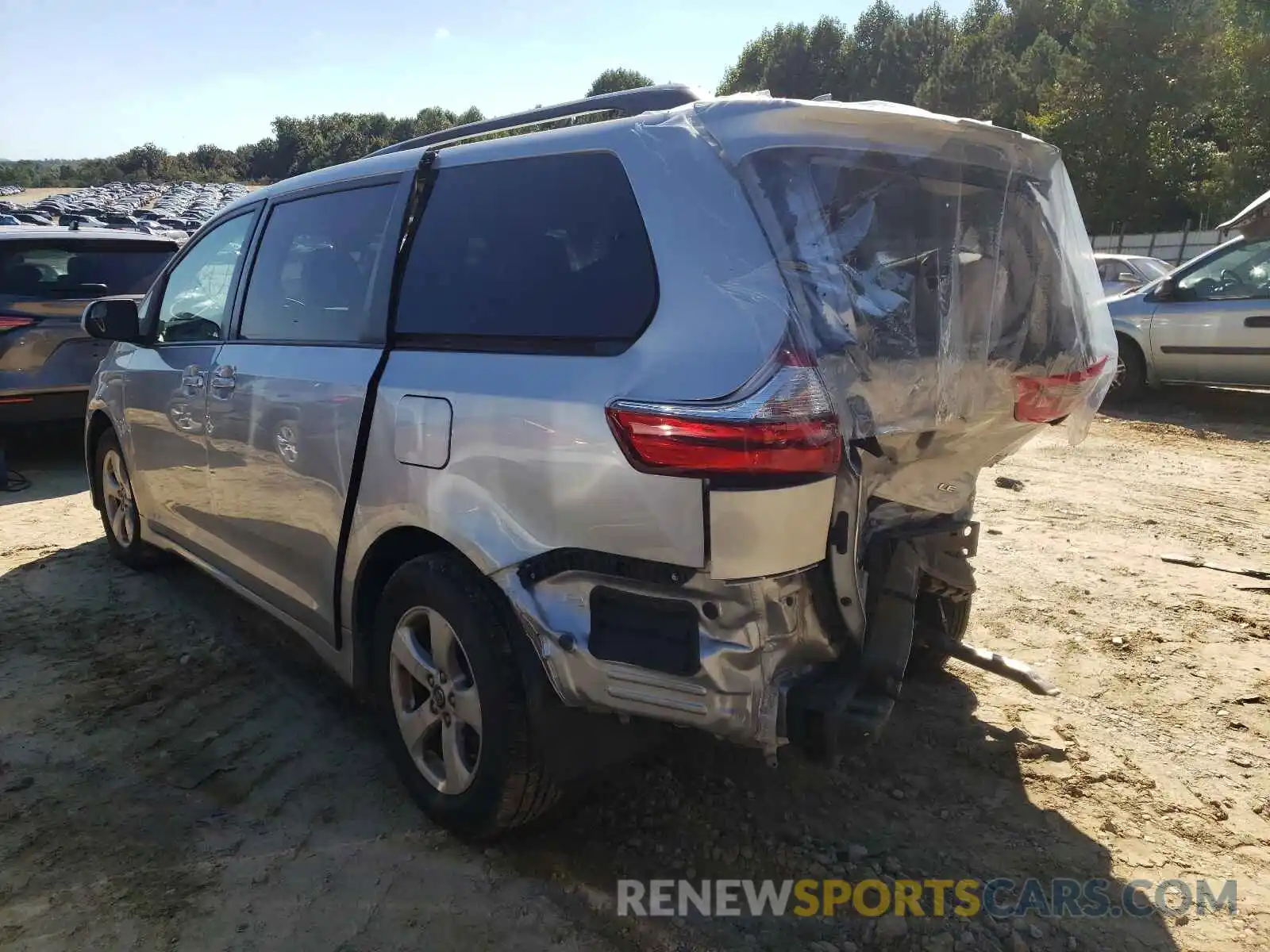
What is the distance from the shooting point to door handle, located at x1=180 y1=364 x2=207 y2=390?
3564 mm

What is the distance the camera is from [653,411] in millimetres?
1965

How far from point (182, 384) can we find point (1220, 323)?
867 centimetres

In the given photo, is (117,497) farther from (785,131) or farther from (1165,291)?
(1165,291)

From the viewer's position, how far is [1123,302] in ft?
30.3

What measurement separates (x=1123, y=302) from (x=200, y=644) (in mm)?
8979

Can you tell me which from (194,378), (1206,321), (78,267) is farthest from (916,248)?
(1206,321)

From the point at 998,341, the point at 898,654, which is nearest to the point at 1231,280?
the point at 998,341

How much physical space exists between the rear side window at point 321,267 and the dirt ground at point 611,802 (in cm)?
139

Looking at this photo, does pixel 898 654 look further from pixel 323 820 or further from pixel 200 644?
pixel 200 644

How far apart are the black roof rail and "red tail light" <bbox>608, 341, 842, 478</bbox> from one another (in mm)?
823

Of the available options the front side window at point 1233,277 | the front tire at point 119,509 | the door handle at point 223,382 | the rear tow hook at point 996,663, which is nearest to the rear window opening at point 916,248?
the rear tow hook at point 996,663

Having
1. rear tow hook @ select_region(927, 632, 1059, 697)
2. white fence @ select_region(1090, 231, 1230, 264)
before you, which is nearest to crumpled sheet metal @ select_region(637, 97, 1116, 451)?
rear tow hook @ select_region(927, 632, 1059, 697)

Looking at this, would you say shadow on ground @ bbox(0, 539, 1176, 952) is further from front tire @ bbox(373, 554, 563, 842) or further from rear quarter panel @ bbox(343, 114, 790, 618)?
rear quarter panel @ bbox(343, 114, 790, 618)

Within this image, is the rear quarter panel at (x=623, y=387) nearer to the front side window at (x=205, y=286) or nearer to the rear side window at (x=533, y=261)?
the rear side window at (x=533, y=261)
